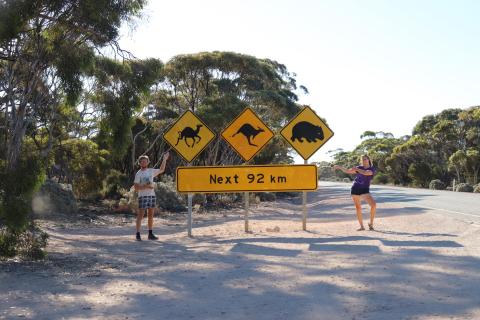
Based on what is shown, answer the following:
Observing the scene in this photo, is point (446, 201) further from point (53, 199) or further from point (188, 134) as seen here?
point (188, 134)

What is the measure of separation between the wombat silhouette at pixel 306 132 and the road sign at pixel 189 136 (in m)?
1.91

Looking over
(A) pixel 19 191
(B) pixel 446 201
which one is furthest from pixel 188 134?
(B) pixel 446 201

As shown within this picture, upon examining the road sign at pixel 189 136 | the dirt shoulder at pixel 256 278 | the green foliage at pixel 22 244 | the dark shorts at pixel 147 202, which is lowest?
the dirt shoulder at pixel 256 278

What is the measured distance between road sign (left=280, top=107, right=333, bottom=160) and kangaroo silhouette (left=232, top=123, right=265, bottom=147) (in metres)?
0.59

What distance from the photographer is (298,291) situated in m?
6.34

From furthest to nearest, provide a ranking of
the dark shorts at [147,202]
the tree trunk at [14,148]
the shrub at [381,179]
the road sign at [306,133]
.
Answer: the shrub at [381,179]
the road sign at [306,133]
the dark shorts at [147,202]
the tree trunk at [14,148]

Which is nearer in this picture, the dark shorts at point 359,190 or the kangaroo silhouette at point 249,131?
the dark shorts at point 359,190

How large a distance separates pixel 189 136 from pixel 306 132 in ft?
8.59

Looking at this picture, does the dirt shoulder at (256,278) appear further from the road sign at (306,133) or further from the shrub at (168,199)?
the shrub at (168,199)

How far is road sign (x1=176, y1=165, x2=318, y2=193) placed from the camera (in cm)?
1235

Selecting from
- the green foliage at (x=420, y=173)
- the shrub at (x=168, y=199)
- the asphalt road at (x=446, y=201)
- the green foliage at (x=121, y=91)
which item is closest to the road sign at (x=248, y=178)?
the green foliage at (x=121, y=91)

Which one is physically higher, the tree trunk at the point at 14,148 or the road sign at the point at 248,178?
the tree trunk at the point at 14,148

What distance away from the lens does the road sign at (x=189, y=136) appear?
12227mm

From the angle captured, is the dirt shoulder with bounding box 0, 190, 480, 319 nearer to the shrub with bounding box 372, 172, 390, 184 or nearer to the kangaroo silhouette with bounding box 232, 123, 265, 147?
the kangaroo silhouette with bounding box 232, 123, 265, 147
